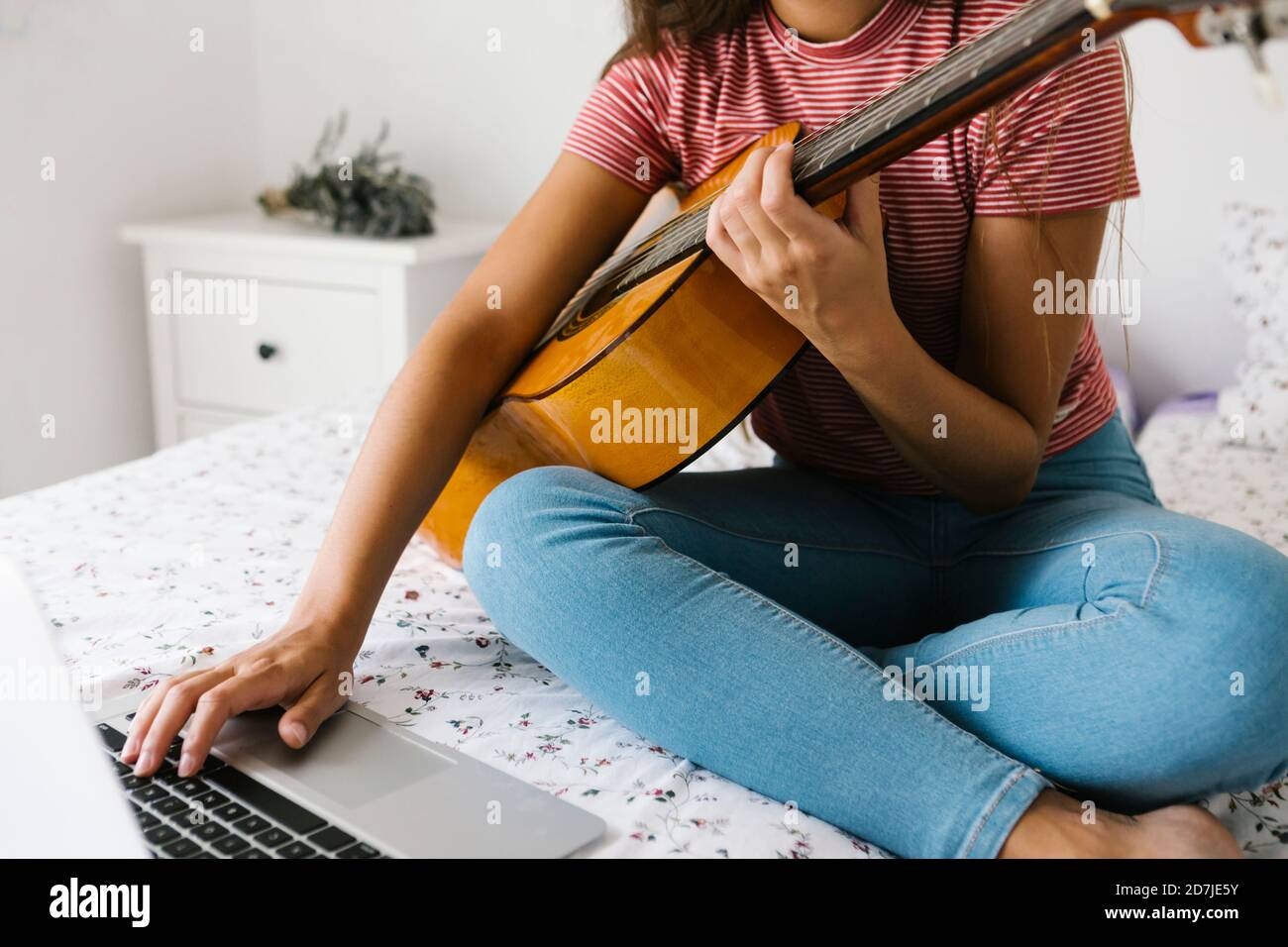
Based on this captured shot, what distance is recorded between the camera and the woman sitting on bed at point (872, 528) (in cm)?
69

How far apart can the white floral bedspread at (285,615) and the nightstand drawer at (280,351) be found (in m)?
A: 0.65

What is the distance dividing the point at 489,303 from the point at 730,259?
0.93 ft

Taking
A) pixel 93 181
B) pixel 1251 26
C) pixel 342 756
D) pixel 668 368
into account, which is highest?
pixel 1251 26

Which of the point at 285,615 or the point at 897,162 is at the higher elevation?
the point at 897,162

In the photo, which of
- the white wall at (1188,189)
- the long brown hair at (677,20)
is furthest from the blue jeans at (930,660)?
the white wall at (1188,189)

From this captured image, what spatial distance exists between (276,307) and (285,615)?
126 cm

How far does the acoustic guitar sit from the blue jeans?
67 mm

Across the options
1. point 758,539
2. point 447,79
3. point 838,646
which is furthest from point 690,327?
point 447,79

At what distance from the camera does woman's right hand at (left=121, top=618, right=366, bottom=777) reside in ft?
2.31

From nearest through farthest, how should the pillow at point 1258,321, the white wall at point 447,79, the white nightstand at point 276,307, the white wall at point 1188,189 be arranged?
the pillow at point 1258,321 < the white wall at point 1188,189 < the white nightstand at point 276,307 < the white wall at point 447,79

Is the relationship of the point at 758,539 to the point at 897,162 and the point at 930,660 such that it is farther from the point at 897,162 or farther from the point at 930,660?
the point at 897,162

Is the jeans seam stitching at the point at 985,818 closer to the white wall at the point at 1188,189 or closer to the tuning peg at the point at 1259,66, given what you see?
the tuning peg at the point at 1259,66

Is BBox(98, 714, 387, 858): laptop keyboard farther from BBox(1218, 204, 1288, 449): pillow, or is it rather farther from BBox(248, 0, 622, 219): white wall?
BBox(248, 0, 622, 219): white wall

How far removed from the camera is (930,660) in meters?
0.79
